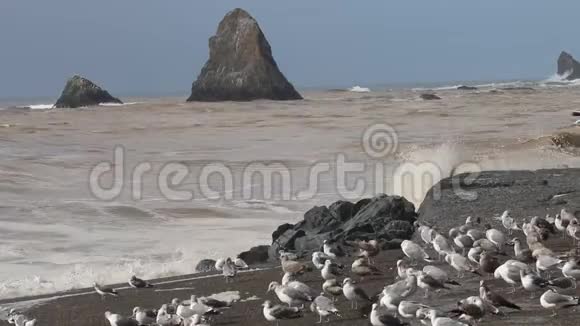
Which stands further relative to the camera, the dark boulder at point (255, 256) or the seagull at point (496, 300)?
the dark boulder at point (255, 256)

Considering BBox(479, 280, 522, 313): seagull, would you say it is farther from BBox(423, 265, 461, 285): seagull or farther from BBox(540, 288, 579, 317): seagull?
BBox(423, 265, 461, 285): seagull

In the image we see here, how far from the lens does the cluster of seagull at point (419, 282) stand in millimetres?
8148

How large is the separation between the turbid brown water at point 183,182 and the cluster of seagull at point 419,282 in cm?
355

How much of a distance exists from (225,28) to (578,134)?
67.7m

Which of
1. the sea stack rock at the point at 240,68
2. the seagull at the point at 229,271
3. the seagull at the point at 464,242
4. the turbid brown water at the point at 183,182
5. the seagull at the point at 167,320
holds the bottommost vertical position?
the turbid brown water at the point at 183,182

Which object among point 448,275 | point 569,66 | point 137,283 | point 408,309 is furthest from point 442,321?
point 569,66

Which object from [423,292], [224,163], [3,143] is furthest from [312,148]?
[423,292]

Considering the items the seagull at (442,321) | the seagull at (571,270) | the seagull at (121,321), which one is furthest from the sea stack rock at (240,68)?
the seagull at (442,321)

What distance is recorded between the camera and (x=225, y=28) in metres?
95.5

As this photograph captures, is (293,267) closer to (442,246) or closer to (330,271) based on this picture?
(330,271)

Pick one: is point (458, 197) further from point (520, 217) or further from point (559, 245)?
point (559, 245)

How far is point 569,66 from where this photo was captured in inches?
6737

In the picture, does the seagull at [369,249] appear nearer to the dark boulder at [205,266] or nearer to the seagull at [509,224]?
the seagull at [509,224]

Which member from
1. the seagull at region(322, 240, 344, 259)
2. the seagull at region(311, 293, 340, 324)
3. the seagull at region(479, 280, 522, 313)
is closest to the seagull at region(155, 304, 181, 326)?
the seagull at region(311, 293, 340, 324)
